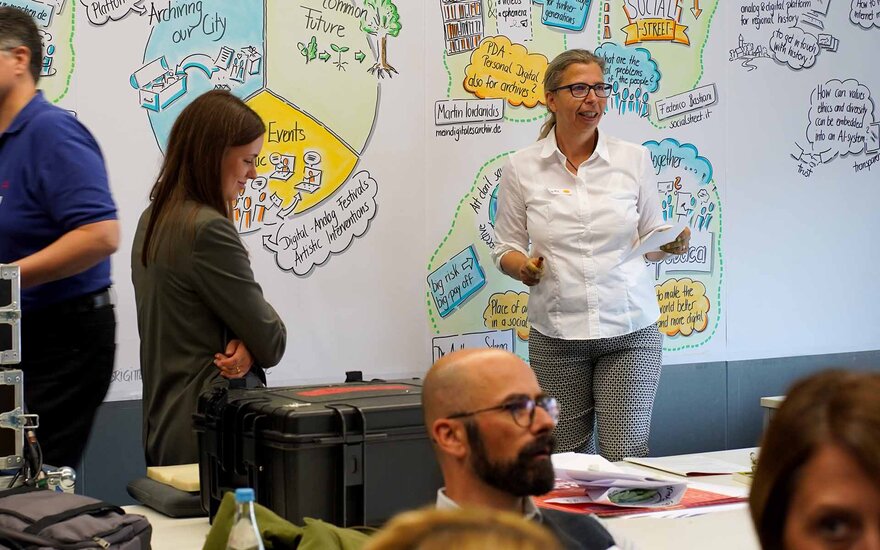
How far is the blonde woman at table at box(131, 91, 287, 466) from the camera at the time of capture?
8.37 ft

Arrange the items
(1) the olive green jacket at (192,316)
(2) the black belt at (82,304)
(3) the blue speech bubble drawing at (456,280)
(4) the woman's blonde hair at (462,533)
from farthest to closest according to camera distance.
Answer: (3) the blue speech bubble drawing at (456,280), (2) the black belt at (82,304), (1) the olive green jacket at (192,316), (4) the woman's blonde hair at (462,533)

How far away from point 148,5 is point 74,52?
0.31 metres

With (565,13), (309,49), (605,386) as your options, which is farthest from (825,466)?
(565,13)

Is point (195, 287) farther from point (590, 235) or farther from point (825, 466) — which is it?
point (825, 466)

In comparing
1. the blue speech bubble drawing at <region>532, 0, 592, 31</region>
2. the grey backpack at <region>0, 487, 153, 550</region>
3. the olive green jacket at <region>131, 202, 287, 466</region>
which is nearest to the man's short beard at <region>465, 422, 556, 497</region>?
the grey backpack at <region>0, 487, 153, 550</region>

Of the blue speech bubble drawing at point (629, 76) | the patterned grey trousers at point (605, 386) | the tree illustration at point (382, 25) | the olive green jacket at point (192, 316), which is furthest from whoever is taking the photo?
the blue speech bubble drawing at point (629, 76)

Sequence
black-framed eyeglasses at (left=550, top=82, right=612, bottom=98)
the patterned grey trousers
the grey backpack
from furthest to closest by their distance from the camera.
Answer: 1. black-framed eyeglasses at (left=550, top=82, right=612, bottom=98)
2. the patterned grey trousers
3. the grey backpack

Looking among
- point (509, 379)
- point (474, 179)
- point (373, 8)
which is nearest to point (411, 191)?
point (474, 179)

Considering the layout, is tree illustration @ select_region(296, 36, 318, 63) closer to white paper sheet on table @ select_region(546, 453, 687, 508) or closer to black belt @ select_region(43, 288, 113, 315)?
black belt @ select_region(43, 288, 113, 315)

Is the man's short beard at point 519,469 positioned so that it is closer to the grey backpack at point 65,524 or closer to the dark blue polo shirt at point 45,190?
the grey backpack at point 65,524

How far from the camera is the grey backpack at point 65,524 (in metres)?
1.71

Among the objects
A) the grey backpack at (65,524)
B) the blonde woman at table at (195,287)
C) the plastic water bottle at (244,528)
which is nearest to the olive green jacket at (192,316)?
the blonde woman at table at (195,287)

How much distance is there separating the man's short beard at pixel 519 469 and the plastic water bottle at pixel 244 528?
0.39 meters

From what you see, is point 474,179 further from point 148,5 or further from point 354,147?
point 148,5
